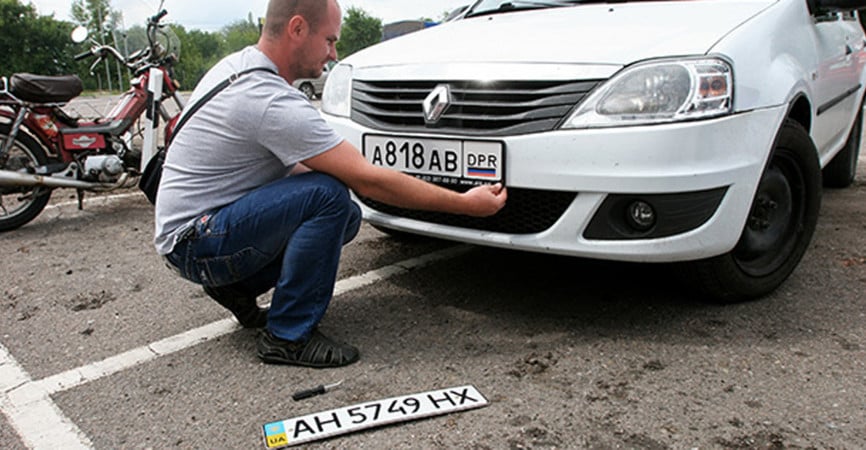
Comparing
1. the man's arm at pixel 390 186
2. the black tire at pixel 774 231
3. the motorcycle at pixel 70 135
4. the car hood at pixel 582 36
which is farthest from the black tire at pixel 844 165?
the motorcycle at pixel 70 135

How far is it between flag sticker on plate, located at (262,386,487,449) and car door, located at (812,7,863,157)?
2015mm

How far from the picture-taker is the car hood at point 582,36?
2.26 meters

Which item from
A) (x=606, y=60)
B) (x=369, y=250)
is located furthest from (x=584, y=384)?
(x=369, y=250)

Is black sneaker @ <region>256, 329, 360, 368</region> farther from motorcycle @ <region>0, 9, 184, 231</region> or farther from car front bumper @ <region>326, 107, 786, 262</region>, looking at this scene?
motorcycle @ <region>0, 9, 184, 231</region>

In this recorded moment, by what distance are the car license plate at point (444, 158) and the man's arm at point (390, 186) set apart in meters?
0.12

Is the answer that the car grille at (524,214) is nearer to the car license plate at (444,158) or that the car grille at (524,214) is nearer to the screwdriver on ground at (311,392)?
the car license plate at (444,158)

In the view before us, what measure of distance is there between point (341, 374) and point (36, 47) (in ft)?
195

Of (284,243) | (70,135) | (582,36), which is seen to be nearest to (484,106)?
(582,36)

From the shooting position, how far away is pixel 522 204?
7.74ft

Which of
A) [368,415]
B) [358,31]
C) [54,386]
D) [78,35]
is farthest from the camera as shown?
[358,31]

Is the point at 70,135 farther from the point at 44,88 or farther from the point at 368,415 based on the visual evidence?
the point at 368,415

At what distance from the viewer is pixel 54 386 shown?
218cm

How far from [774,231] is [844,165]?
8.17ft

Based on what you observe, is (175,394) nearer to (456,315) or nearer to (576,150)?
(456,315)
